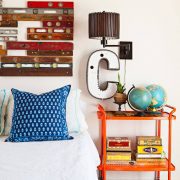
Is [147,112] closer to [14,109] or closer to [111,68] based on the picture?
[111,68]

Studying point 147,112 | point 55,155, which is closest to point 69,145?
point 55,155

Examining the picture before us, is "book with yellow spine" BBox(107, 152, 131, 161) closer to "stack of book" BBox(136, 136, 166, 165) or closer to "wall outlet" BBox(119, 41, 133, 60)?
"stack of book" BBox(136, 136, 166, 165)

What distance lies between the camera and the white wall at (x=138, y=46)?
298 cm

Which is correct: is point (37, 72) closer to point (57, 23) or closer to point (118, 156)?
point (57, 23)

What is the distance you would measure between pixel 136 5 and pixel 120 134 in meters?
1.12

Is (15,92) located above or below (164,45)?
below

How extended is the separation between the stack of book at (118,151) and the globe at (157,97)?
36 cm

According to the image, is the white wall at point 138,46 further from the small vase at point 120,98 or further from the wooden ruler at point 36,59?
the small vase at point 120,98

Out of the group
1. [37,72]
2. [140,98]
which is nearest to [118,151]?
[140,98]

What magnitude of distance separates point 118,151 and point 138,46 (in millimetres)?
907

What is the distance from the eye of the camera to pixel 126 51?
2.98m

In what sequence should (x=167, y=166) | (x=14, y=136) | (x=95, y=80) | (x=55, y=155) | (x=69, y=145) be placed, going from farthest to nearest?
(x=95, y=80), (x=167, y=166), (x=14, y=136), (x=69, y=145), (x=55, y=155)

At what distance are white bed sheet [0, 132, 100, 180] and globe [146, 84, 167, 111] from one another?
69cm

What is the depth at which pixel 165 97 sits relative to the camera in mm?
2789
